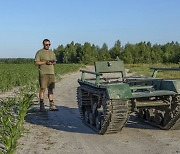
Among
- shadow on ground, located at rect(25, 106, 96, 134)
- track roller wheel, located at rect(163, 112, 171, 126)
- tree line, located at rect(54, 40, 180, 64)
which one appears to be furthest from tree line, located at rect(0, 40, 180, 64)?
track roller wheel, located at rect(163, 112, 171, 126)

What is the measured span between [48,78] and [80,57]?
2898 inches

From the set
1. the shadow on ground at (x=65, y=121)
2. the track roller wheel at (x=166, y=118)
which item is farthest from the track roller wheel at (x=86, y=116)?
the track roller wheel at (x=166, y=118)

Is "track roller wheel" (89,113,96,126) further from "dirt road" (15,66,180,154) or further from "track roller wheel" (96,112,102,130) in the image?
"track roller wheel" (96,112,102,130)

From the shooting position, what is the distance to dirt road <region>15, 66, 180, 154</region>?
6.32 m

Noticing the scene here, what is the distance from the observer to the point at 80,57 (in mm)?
83812

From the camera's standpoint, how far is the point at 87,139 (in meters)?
7.23

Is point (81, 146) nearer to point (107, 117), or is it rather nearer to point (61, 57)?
point (107, 117)

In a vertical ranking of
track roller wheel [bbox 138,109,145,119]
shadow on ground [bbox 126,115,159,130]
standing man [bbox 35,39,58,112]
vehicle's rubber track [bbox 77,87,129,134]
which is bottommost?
shadow on ground [bbox 126,115,159,130]

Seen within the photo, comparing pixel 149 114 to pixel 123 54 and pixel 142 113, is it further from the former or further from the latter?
pixel 123 54

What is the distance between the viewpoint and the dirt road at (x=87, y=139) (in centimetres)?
632

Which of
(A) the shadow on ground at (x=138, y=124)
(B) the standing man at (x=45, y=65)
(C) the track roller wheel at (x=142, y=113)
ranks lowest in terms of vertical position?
(A) the shadow on ground at (x=138, y=124)

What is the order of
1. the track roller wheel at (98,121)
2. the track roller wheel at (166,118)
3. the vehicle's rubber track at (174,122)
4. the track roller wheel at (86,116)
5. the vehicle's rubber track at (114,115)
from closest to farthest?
the vehicle's rubber track at (114,115), the vehicle's rubber track at (174,122), the track roller wheel at (98,121), the track roller wheel at (166,118), the track roller wheel at (86,116)

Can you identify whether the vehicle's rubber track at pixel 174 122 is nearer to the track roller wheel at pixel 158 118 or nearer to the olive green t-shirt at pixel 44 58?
the track roller wheel at pixel 158 118

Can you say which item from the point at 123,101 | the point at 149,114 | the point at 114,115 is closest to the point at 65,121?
the point at 149,114
